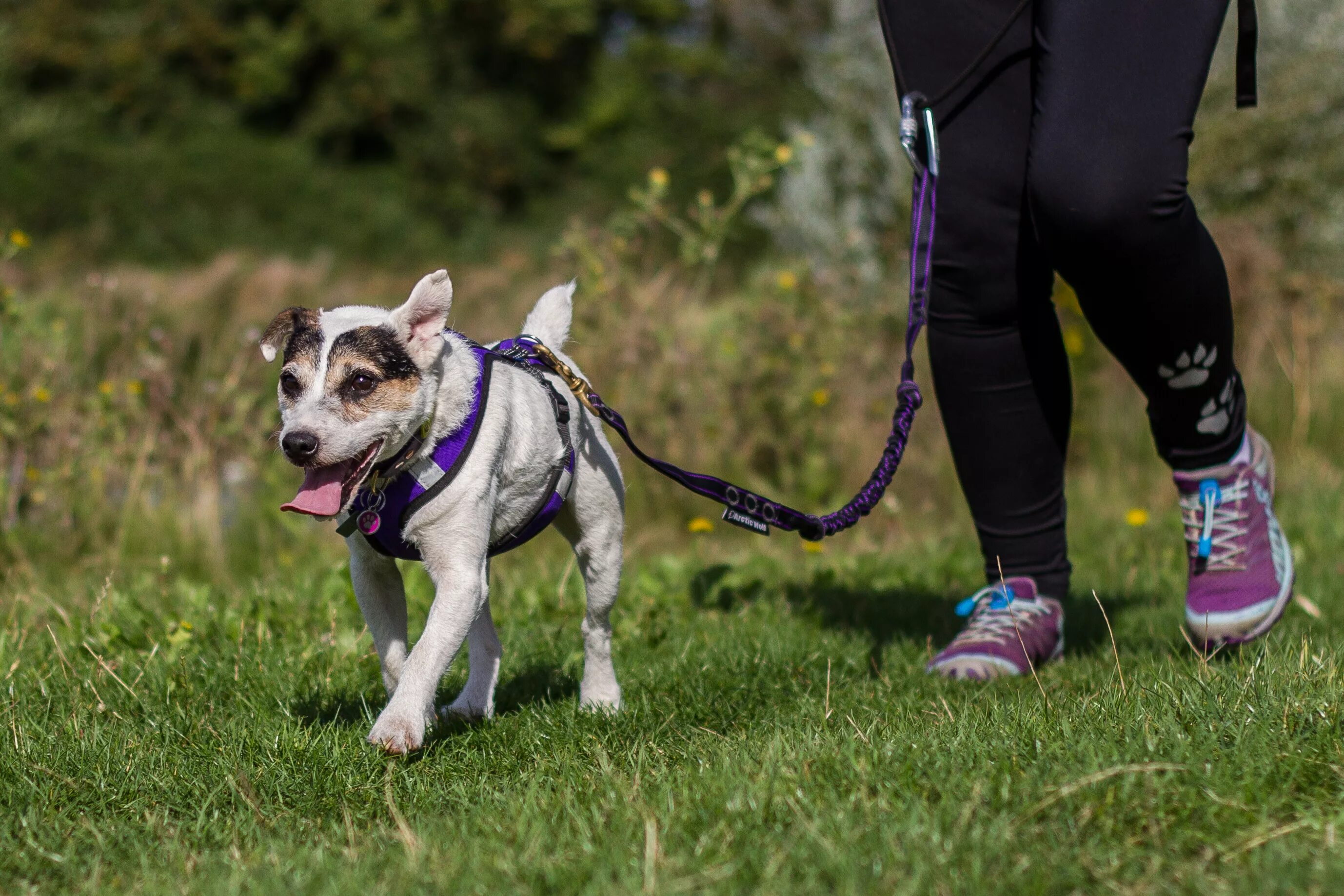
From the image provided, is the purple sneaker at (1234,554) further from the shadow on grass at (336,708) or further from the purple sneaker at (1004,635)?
the shadow on grass at (336,708)

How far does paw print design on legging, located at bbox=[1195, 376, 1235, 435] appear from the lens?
3316 mm

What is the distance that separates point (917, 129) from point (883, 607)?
1.77m

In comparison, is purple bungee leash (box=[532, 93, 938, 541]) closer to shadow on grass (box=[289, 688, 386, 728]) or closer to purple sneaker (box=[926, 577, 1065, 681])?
purple sneaker (box=[926, 577, 1065, 681])

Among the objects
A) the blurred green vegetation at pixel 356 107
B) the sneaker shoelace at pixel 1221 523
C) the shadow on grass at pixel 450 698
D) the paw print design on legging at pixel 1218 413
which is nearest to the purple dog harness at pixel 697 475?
the shadow on grass at pixel 450 698

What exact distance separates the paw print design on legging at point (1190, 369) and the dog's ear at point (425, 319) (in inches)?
70.4

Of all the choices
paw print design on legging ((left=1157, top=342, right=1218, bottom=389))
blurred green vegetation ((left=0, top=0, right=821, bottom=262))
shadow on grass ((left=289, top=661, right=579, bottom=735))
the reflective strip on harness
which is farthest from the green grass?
blurred green vegetation ((left=0, top=0, right=821, bottom=262))

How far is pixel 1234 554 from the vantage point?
11.3 ft

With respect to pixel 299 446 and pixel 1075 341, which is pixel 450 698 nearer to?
pixel 299 446

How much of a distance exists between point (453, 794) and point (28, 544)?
3.40 meters

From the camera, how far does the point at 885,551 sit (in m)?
5.53

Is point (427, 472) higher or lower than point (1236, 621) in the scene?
higher

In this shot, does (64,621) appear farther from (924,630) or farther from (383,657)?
(924,630)

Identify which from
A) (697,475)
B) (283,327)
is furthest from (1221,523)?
(283,327)

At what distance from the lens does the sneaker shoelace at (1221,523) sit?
3.43m
